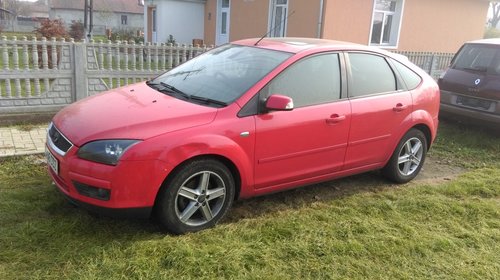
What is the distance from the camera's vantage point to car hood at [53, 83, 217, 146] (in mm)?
3426

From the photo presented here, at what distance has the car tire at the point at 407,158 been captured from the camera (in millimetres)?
5199

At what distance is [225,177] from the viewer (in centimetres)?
379

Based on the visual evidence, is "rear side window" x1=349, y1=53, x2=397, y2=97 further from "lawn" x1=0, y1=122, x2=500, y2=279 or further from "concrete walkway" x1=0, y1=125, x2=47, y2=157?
"concrete walkway" x1=0, y1=125, x2=47, y2=157

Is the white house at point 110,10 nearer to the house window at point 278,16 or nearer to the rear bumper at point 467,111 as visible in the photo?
the house window at point 278,16

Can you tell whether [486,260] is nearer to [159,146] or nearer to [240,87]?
[240,87]

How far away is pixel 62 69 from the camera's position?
718cm

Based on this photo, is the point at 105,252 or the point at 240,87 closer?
the point at 105,252

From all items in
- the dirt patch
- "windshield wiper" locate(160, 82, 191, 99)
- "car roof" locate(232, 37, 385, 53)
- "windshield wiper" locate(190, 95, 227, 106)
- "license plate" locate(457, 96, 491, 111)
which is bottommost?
the dirt patch

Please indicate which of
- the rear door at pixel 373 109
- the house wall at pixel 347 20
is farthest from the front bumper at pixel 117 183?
the house wall at pixel 347 20

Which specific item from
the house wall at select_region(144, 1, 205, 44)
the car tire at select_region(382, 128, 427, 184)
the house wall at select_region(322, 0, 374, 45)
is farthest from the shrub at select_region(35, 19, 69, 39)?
the car tire at select_region(382, 128, 427, 184)

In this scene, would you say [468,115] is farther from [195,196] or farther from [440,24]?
[440,24]

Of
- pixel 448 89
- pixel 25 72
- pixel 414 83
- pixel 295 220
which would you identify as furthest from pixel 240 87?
pixel 448 89

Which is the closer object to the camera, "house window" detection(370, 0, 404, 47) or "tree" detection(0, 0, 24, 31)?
"house window" detection(370, 0, 404, 47)

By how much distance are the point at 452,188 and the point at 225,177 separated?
2950 millimetres
